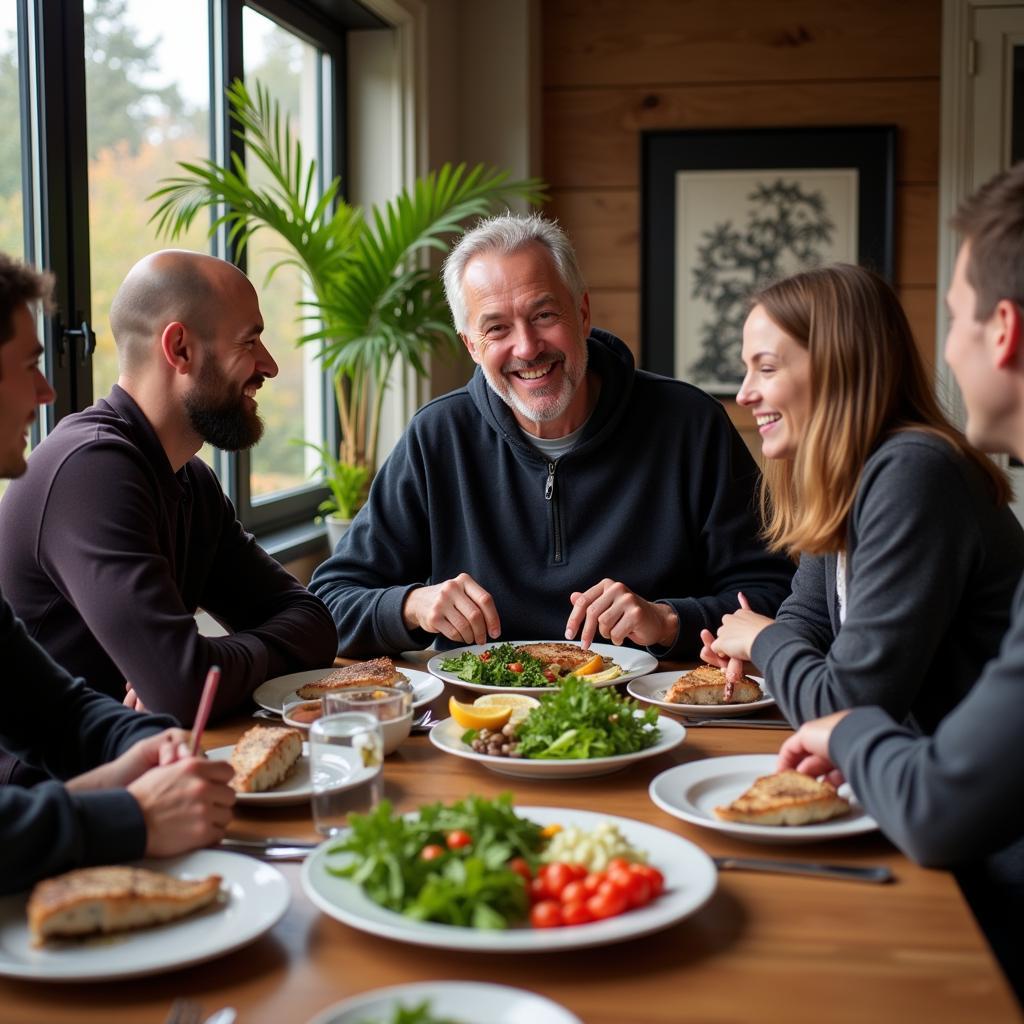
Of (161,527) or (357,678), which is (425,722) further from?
(161,527)

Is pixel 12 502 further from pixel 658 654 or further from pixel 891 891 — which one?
pixel 891 891

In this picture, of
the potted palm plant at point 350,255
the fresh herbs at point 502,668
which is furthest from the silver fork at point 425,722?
the potted palm plant at point 350,255

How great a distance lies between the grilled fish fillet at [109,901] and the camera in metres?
1.01

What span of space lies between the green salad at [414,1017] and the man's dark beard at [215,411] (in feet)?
4.43

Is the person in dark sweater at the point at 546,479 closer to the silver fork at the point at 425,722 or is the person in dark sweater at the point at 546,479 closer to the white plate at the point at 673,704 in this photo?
the white plate at the point at 673,704

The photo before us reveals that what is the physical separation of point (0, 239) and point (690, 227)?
9.49 ft

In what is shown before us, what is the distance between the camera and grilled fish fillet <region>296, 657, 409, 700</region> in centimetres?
177

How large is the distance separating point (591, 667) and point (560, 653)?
9 centimetres

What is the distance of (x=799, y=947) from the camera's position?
1032 millimetres

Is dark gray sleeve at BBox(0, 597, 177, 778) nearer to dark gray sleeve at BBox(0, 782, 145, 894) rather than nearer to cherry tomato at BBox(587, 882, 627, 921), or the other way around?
dark gray sleeve at BBox(0, 782, 145, 894)

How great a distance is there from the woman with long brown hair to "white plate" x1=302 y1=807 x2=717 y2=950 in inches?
16.4

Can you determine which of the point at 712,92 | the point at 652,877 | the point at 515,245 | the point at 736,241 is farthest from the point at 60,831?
the point at 712,92

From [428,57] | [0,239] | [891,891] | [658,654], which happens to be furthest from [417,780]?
[428,57]

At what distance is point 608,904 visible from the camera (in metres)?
1.04
